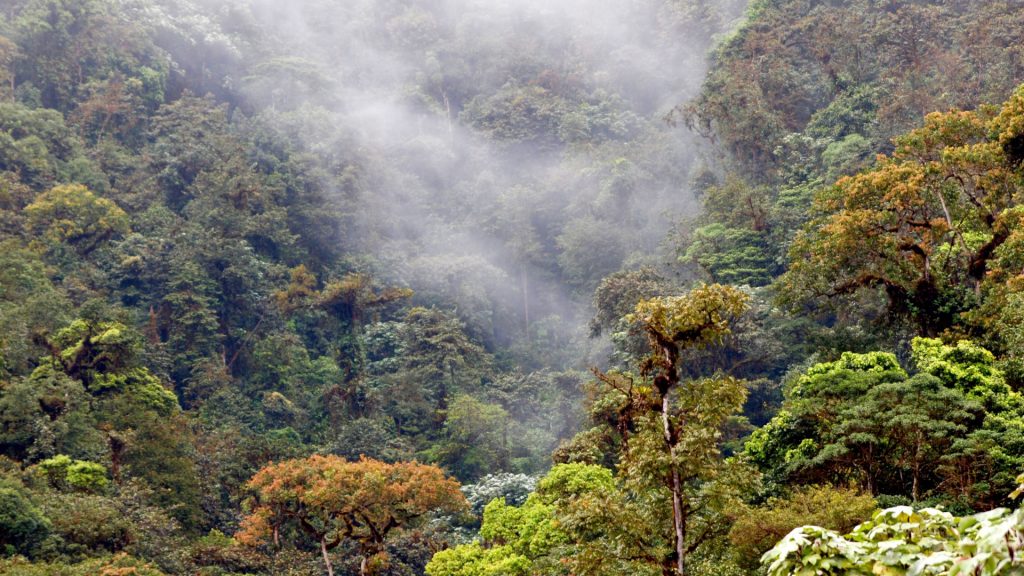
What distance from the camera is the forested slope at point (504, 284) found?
1204 cm

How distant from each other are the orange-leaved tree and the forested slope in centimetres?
7

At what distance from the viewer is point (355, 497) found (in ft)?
54.3

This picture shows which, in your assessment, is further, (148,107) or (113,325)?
(148,107)

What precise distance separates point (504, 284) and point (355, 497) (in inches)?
768

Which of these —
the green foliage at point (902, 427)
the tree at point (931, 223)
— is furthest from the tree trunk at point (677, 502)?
the tree at point (931, 223)

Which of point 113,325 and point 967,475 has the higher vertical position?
point 113,325

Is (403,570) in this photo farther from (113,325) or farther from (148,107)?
(148,107)

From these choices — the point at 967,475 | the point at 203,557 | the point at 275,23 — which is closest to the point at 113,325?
the point at 203,557

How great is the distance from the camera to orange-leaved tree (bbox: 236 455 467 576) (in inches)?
658

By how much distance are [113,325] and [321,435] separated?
6.35 metres

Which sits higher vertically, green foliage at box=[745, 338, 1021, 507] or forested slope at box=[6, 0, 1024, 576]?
forested slope at box=[6, 0, 1024, 576]

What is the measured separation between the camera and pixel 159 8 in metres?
38.8

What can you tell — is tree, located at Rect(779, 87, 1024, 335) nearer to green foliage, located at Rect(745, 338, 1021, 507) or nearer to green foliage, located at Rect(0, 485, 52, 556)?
green foliage, located at Rect(745, 338, 1021, 507)

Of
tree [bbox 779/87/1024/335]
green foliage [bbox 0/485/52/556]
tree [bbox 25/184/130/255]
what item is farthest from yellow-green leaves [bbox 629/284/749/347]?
tree [bbox 25/184/130/255]
